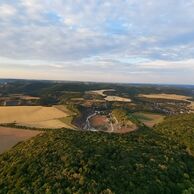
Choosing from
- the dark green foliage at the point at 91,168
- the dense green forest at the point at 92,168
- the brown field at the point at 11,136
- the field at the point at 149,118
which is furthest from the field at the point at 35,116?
the dark green foliage at the point at 91,168

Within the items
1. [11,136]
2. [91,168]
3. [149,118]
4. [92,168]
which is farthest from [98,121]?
[91,168]

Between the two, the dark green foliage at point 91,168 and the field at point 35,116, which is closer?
the dark green foliage at point 91,168

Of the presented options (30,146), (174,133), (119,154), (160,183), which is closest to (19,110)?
(174,133)

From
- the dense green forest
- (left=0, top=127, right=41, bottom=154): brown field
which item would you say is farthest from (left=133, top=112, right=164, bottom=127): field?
the dense green forest

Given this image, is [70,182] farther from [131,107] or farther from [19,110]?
[131,107]

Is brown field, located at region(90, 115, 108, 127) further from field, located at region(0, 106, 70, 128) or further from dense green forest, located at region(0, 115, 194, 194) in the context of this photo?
dense green forest, located at region(0, 115, 194, 194)

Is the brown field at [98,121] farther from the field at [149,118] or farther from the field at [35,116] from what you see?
the field at [149,118]
